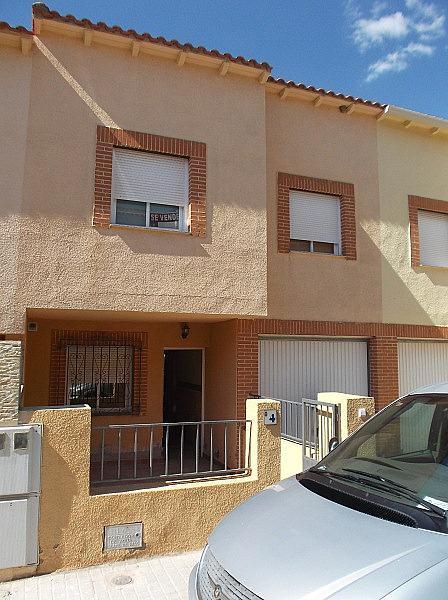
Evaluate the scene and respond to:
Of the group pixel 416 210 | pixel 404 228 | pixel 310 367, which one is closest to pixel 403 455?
pixel 310 367

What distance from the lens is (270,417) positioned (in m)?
6.43

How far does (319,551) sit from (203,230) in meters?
5.26

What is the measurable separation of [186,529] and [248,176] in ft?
16.8

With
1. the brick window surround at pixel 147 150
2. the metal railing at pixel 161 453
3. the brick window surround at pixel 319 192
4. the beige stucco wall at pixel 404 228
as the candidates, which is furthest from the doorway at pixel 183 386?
the beige stucco wall at pixel 404 228

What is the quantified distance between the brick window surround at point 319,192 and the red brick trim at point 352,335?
1323 mm

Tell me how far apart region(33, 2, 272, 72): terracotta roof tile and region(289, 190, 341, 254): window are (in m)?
2.34

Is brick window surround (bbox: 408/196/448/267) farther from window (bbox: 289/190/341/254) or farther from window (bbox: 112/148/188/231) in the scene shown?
window (bbox: 112/148/188/231)

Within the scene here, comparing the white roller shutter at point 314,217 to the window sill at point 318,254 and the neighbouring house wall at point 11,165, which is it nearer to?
the window sill at point 318,254

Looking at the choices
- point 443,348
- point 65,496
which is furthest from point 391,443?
point 443,348

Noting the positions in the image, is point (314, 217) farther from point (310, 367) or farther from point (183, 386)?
point (183, 386)

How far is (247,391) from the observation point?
25.8 ft

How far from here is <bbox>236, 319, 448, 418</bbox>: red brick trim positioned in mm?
7867

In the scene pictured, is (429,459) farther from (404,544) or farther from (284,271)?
(284,271)

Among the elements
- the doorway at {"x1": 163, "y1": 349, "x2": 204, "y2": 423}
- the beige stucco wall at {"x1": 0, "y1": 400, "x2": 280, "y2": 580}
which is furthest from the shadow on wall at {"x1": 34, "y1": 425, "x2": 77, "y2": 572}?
the doorway at {"x1": 163, "y1": 349, "x2": 204, "y2": 423}
